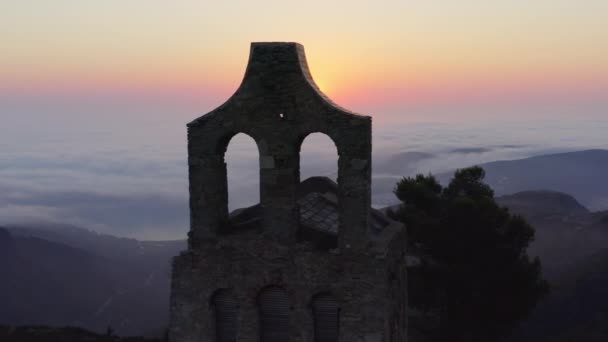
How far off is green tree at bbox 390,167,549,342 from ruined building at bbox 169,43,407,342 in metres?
17.2

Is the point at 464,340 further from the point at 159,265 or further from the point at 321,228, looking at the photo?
the point at 159,265

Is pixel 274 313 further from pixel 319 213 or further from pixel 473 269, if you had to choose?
pixel 473 269

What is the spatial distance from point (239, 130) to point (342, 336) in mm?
5179

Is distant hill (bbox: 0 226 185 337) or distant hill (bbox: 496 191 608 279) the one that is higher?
distant hill (bbox: 496 191 608 279)

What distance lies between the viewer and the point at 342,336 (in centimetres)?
1256

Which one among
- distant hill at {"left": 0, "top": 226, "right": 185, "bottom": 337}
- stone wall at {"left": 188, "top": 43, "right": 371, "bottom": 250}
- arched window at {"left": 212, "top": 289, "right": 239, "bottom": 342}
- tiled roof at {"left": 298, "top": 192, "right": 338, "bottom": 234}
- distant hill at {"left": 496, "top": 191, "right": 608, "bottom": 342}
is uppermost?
stone wall at {"left": 188, "top": 43, "right": 371, "bottom": 250}

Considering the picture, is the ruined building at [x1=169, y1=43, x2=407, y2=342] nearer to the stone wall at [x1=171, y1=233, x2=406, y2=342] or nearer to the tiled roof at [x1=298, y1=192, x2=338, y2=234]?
the stone wall at [x1=171, y1=233, x2=406, y2=342]

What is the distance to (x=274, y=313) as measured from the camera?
1316cm

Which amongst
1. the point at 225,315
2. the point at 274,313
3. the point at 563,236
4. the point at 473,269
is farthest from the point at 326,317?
the point at 563,236

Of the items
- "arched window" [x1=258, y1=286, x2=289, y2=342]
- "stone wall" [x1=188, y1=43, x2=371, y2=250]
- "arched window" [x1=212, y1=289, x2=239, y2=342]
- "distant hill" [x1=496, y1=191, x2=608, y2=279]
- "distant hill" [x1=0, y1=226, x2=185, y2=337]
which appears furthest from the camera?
"distant hill" [x1=0, y1=226, x2=185, y2=337]

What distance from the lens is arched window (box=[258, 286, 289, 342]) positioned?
515 inches

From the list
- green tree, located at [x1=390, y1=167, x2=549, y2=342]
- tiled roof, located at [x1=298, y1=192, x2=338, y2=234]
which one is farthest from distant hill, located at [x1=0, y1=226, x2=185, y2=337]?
tiled roof, located at [x1=298, y1=192, x2=338, y2=234]

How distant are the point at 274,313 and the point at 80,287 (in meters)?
73.7

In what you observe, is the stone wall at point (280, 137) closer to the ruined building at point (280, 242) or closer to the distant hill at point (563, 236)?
the ruined building at point (280, 242)
